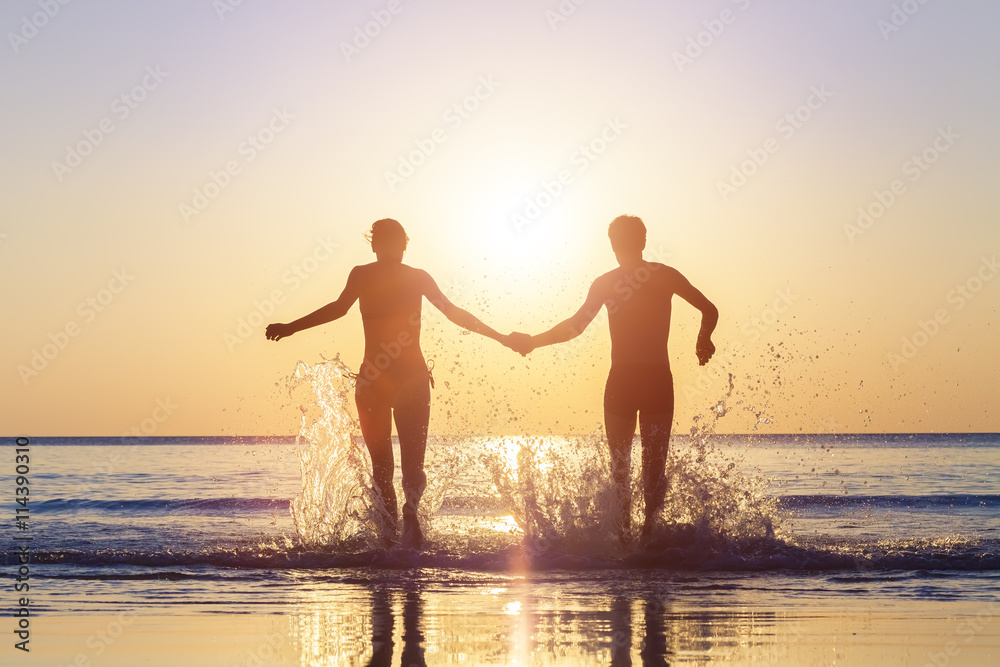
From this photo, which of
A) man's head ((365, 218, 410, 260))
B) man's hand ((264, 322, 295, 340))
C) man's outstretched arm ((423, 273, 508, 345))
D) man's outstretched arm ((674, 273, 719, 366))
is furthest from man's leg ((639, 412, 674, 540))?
man's hand ((264, 322, 295, 340))

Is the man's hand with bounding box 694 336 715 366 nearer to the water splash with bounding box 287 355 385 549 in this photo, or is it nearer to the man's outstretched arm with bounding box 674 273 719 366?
the man's outstretched arm with bounding box 674 273 719 366

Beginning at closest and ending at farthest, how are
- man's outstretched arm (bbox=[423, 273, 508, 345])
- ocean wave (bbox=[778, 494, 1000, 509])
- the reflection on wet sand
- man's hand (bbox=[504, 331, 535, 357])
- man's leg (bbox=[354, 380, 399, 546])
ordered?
the reflection on wet sand
man's leg (bbox=[354, 380, 399, 546])
man's outstretched arm (bbox=[423, 273, 508, 345])
man's hand (bbox=[504, 331, 535, 357])
ocean wave (bbox=[778, 494, 1000, 509])

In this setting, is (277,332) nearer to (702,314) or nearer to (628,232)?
(628,232)

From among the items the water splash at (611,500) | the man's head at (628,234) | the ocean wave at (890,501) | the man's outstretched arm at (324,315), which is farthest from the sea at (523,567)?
the ocean wave at (890,501)

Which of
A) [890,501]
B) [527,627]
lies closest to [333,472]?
[527,627]

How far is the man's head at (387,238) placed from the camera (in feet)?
23.8

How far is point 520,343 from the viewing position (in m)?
7.86

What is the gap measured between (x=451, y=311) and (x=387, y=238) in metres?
0.74

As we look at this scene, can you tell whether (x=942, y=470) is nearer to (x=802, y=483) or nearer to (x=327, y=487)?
(x=802, y=483)

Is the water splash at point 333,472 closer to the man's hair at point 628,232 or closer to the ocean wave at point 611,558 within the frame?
the ocean wave at point 611,558

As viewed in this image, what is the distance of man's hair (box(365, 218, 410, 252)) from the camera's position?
23.8 ft

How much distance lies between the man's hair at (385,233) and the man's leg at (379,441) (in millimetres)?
1080

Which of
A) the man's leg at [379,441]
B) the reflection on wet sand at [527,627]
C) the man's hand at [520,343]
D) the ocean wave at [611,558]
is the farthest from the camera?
the man's hand at [520,343]

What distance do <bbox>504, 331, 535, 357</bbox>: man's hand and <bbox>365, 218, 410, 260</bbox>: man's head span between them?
1.19 meters
